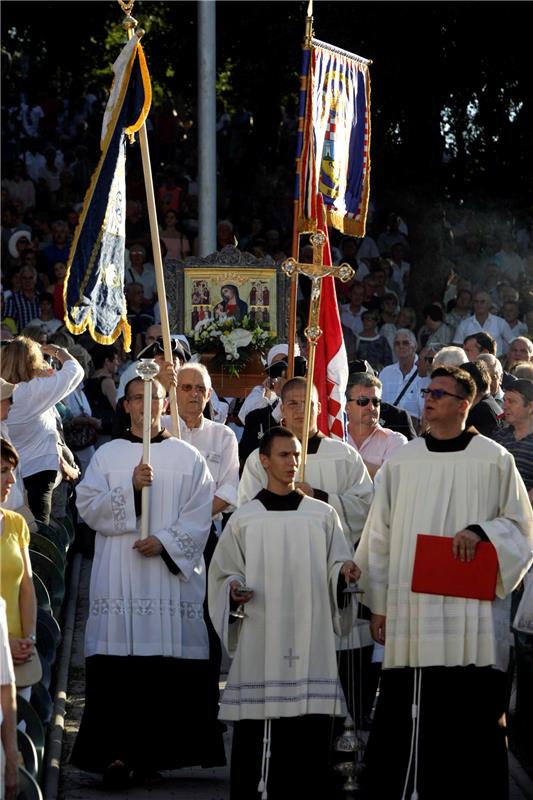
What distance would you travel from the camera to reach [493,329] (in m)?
18.4

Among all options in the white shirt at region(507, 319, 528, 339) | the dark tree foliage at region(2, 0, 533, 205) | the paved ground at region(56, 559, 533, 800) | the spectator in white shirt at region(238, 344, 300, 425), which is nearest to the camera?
the paved ground at region(56, 559, 533, 800)

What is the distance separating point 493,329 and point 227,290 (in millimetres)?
3716

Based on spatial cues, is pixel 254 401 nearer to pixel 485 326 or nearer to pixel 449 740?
pixel 449 740

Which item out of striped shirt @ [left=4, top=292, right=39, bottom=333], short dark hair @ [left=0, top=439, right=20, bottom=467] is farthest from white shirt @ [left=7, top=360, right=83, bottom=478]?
striped shirt @ [left=4, top=292, right=39, bottom=333]

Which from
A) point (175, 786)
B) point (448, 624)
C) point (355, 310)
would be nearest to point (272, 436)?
point (448, 624)

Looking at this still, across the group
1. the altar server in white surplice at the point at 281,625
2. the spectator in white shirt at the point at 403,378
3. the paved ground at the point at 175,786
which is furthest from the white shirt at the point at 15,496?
the spectator in white shirt at the point at 403,378

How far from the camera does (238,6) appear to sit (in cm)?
2439

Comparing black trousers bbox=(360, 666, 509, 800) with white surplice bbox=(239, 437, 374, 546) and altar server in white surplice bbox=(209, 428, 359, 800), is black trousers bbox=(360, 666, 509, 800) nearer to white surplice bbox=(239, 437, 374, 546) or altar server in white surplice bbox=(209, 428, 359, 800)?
altar server in white surplice bbox=(209, 428, 359, 800)

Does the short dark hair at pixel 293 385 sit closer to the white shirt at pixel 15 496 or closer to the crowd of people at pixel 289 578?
the crowd of people at pixel 289 578

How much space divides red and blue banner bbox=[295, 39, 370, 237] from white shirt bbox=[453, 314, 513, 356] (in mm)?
6850

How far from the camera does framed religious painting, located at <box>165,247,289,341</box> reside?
15609 millimetres

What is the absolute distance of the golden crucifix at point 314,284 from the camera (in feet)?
32.0

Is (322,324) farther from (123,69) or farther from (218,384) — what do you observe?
(218,384)

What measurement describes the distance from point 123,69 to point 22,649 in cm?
427
